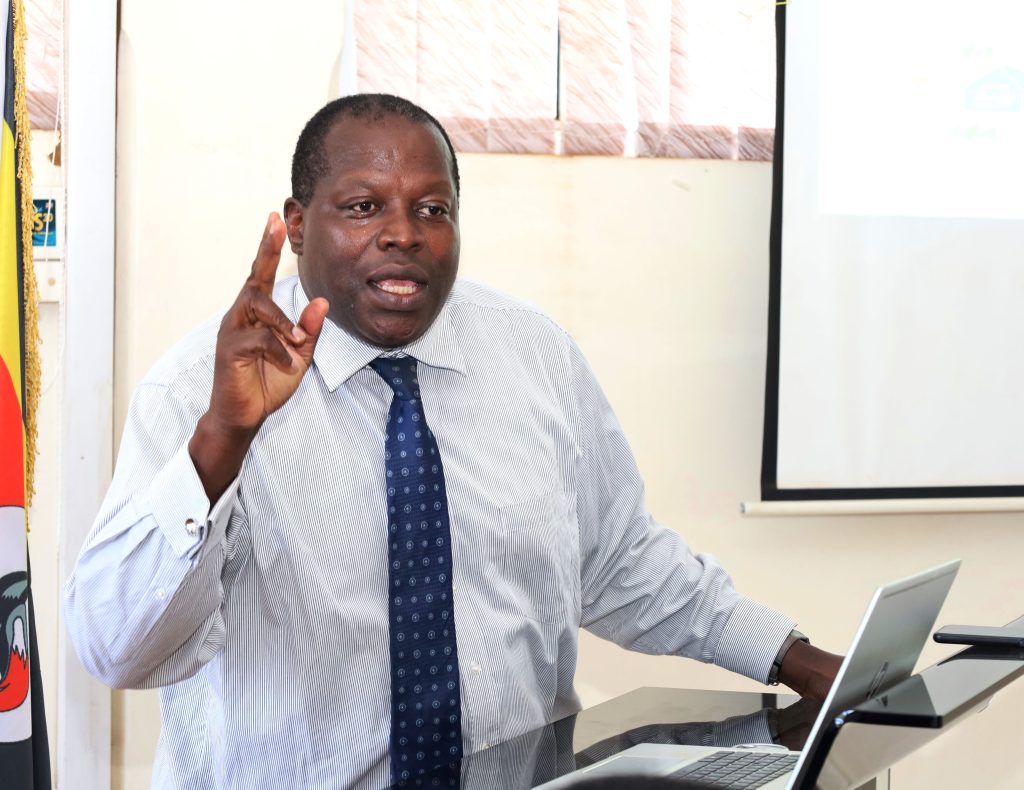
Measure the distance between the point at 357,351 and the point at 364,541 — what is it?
0.26 m

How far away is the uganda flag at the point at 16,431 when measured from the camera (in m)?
1.62

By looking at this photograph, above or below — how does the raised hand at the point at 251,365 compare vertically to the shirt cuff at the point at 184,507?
above

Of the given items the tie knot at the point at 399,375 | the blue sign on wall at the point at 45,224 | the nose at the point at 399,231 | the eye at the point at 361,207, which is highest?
the blue sign on wall at the point at 45,224

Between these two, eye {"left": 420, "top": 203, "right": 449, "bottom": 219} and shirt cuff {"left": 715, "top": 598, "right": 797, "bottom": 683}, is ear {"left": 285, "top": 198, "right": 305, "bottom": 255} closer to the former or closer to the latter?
eye {"left": 420, "top": 203, "right": 449, "bottom": 219}

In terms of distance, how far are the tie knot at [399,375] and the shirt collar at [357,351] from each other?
12 mm

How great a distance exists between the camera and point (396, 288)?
143 cm

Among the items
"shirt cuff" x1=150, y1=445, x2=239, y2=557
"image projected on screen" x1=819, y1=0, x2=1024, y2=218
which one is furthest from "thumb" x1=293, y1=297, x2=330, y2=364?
"image projected on screen" x1=819, y1=0, x2=1024, y2=218

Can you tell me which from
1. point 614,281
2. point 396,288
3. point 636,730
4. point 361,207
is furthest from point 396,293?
point 614,281

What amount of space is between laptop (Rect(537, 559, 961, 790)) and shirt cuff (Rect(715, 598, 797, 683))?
0.36 meters

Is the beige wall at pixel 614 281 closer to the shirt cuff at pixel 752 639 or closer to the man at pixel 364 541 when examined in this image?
the man at pixel 364 541

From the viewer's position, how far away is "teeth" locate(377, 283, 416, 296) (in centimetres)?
143

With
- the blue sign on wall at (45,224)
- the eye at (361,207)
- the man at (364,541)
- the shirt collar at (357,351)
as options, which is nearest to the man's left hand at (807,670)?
the man at (364,541)

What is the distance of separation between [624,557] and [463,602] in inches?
13.4

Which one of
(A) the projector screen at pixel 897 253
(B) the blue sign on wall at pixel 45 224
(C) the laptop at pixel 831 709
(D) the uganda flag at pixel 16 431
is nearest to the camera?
(C) the laptop at pixel 831 709
